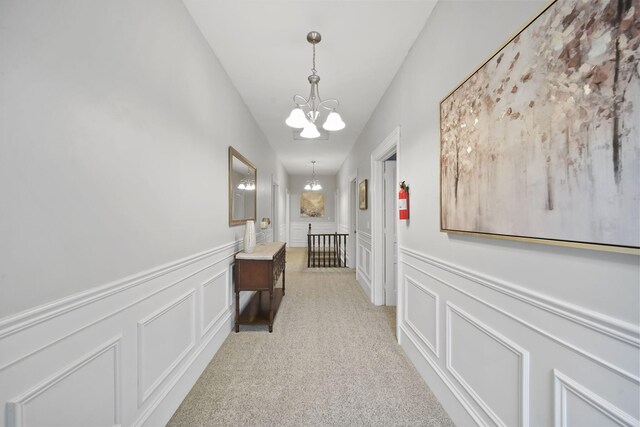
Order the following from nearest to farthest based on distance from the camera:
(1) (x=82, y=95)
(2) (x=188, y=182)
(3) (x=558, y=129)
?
1. (3) (x=558, y=129)
2. (1) (x=82, y=95)
3. (2) (x=188, y=182)

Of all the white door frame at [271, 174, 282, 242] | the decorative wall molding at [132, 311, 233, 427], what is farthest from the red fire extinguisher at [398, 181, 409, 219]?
the white door frame at [271, 174, 282, 242]

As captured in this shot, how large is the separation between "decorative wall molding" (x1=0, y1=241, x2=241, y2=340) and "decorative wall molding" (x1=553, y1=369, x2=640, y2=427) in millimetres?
1708

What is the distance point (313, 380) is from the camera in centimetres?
194

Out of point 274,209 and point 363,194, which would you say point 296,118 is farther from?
point 274,209

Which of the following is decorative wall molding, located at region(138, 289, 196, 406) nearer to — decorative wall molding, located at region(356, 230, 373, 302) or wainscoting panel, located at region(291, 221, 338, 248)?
decorative wall molding, located at region(356, 230, 373, 302)

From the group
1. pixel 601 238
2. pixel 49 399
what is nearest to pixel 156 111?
pixel 49 399

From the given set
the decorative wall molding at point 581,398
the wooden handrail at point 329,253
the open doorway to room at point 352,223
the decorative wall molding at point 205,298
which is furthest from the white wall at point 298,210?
A: the decorative wall molding at point 581,398

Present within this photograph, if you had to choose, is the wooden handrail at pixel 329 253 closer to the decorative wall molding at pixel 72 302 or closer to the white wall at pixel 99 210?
the white wall at pixel 99 210

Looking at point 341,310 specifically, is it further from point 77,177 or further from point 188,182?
point 77,177

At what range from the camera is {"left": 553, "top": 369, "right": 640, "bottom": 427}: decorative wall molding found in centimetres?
73

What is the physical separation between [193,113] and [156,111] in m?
0.46

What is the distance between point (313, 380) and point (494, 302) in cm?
139

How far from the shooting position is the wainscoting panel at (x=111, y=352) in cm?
80

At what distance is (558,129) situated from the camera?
87 cm
